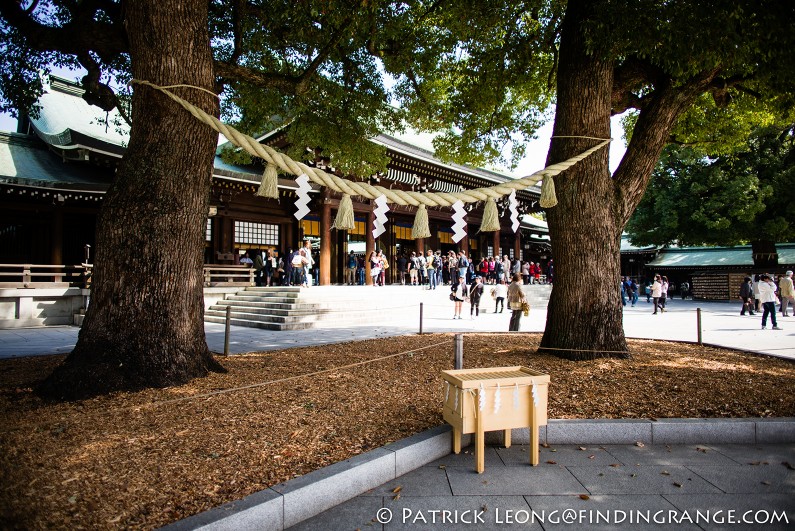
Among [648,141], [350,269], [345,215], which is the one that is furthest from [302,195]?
[350,269]

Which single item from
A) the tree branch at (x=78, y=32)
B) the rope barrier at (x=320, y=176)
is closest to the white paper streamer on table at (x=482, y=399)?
the rope barrier at (x=320, y=176)

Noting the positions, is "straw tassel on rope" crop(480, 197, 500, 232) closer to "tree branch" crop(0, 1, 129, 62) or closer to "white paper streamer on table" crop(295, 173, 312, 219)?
"white paper streamer on table" crop(295, 173, 312, 219)

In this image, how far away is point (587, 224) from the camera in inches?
218

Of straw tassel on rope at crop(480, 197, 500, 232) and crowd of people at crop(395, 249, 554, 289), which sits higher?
straw tassel on rope at crop(480, 197, 500, 232)

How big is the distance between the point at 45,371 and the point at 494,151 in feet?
28.9

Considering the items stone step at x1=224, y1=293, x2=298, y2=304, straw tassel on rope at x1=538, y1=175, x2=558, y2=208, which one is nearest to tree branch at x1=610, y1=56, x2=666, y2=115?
straw tassel on rope at x1=538, y1=175, x2=558, y2=208

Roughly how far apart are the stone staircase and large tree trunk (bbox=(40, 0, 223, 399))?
624 cm

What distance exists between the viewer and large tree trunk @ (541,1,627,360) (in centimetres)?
554

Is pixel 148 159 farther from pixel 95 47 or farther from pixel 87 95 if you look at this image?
pixel 87 95

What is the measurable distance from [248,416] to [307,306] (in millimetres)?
8266

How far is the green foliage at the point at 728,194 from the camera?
20156 millimetres

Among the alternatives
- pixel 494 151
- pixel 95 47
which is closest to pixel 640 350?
pixel 494 151

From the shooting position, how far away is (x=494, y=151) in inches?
388

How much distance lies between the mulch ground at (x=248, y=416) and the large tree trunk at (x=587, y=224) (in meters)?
0.45
